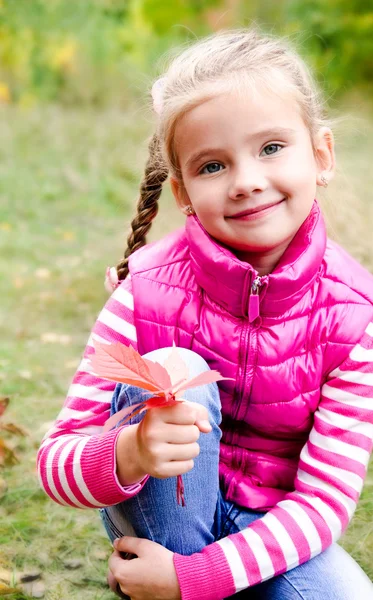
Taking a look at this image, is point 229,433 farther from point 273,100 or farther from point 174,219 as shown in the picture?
point 174,219

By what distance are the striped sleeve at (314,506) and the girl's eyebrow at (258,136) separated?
396 millimetres

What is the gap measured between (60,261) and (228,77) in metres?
3.00

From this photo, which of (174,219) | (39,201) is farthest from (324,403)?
(39,201)

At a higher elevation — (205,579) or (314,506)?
(314,506)

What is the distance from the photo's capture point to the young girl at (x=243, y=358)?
1358 millimetres

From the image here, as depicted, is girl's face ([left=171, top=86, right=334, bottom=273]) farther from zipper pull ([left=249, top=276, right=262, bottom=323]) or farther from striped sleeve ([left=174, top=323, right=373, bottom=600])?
striped sleeve ([left=174, top=323, right=373, bottom=600])

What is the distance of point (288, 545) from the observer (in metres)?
1.36

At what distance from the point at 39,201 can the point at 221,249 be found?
173 inches

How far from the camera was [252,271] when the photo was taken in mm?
1370

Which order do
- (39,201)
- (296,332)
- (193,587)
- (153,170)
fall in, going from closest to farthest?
(193,587), (296,332), (153,170), (39,201)

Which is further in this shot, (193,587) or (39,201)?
(39,201)

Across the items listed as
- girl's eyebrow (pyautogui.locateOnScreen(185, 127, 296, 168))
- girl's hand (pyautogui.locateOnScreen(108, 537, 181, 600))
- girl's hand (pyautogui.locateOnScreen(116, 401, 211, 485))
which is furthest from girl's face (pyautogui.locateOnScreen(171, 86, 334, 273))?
girl's hand (pyautogui.locateOnScreen(108, 537, 181, 600))

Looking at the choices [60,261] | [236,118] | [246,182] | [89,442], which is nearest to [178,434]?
[89,442]

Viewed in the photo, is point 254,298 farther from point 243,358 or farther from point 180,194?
point 180,194
